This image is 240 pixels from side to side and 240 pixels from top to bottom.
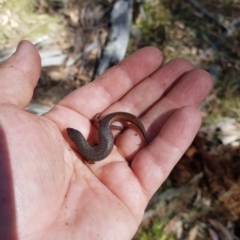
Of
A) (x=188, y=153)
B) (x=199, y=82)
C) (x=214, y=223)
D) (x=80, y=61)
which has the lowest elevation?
(x=214, y=223)

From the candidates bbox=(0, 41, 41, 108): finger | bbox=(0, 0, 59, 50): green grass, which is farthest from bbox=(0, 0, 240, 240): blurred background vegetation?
bbox=(0, 41, 41, 108): finger

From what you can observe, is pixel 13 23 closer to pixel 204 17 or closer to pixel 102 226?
pixel 204 17

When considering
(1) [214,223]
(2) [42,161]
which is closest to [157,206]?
(1) [214,223]

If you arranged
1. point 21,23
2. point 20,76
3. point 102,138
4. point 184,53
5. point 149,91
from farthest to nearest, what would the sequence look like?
point 184,53, point 21,23, point 149,91, point 102,138, point 20,76

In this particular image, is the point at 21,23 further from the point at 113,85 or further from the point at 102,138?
the point at 102,138

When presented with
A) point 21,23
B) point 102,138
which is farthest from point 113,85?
point 21,23

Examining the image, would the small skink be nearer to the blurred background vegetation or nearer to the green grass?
the blurred background vegetation

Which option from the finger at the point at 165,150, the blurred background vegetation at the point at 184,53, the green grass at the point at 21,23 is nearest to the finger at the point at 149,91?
the finger at the point at 165,150
